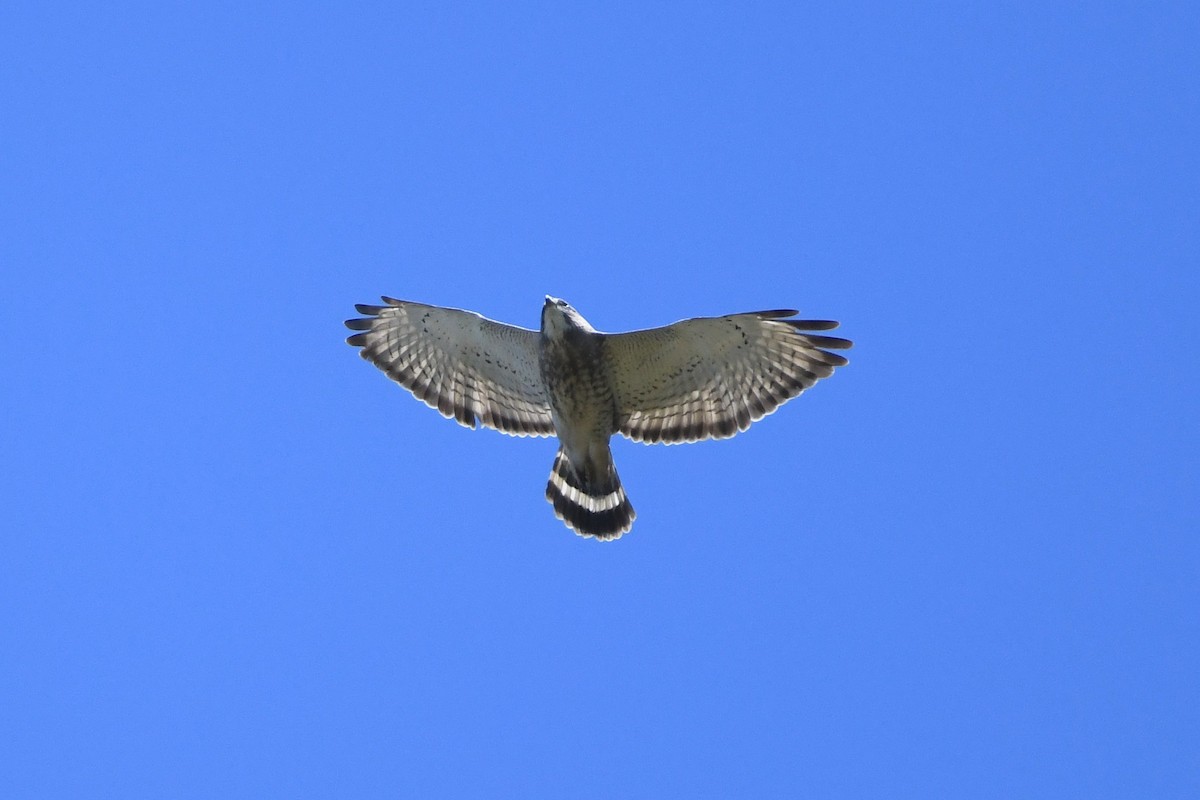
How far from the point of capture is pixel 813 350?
40.0ft

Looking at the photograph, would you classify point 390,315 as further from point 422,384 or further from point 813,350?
point 813,350

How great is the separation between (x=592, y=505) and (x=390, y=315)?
2340 millimetres

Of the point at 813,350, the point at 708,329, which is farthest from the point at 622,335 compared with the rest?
the point at 813,350

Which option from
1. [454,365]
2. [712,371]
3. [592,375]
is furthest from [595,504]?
[454,365]

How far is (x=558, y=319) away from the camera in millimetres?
11875

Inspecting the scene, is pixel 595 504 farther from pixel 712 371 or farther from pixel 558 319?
pixel 558 319

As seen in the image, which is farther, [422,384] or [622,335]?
[422,384]

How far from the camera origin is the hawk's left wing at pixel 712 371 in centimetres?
1213

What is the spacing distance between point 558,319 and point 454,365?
1.72 metres

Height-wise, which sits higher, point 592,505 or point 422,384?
point 422,384

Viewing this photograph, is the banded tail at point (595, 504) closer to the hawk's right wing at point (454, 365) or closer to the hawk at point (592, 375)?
the hawk at point (592, 375)

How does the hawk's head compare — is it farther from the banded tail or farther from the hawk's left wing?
the banded tail

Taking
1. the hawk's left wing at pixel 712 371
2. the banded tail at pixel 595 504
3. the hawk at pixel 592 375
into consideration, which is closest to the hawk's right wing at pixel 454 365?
the hawk at pixel 592 375

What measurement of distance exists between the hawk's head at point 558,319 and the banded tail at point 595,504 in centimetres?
147
